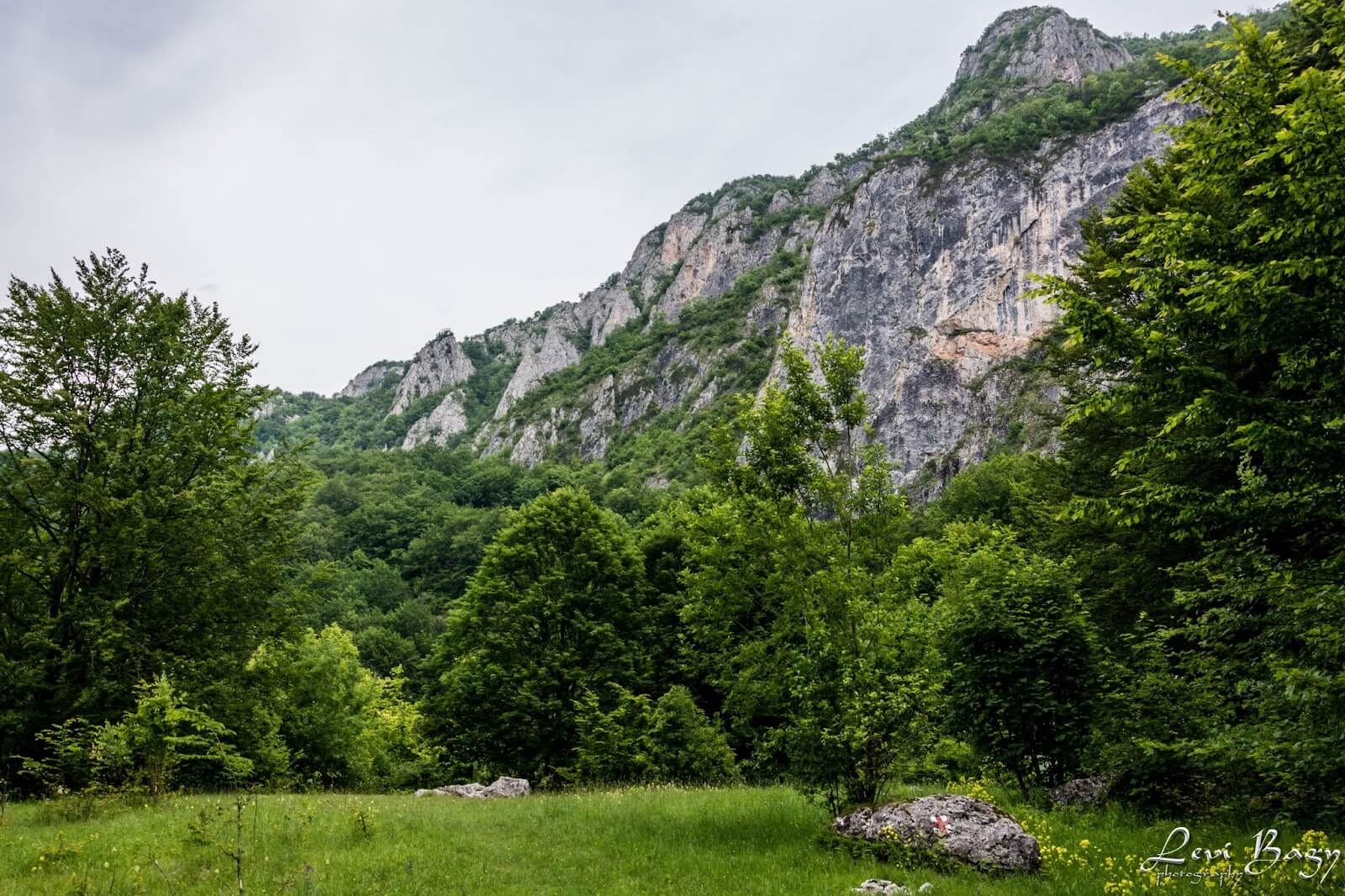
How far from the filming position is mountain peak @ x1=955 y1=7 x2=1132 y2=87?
132875 millimetres

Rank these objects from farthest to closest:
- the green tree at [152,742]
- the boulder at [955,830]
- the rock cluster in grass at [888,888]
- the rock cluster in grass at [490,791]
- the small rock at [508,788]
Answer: the small rock at [508,788], the rock cluster in grass at [490,791], the green tree at [152,742], the boulder at [955,830], the rock cluster in grass at [888,888]

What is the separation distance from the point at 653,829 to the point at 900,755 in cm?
400

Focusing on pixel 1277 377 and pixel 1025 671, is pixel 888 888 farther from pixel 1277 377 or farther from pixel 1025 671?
pixel 1277 377

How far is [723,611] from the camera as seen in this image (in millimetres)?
11711

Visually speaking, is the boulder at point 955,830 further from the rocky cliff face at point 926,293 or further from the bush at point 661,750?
the rocky cliff face at point 926,293

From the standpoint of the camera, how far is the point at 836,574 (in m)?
10.5

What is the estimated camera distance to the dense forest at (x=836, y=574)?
7668 mm

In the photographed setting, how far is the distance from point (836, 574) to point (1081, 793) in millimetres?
5743

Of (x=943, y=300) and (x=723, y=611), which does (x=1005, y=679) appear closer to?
(x=723, y=611)

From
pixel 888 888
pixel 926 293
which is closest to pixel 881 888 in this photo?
pixel 888 888

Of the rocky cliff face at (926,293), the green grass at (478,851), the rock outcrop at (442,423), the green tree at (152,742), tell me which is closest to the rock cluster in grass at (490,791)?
the green grass at (478,851)

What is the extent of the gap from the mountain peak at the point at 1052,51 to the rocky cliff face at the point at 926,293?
1.18 feet

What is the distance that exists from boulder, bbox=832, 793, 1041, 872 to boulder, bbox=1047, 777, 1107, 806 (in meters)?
3.59

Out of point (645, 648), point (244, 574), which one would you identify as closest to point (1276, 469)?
point (244, 574)
